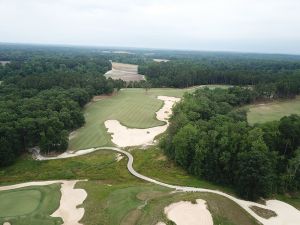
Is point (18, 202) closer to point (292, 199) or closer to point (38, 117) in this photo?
point (38, 117)

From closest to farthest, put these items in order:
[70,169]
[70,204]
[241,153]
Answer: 1. [70,204]
2. [241,153]
3. [70,169]

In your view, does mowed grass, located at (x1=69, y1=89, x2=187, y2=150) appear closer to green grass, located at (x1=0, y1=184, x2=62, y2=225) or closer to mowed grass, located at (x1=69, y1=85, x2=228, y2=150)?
mowed grass, located at (x1=69, y1=85, x2=228, y2=150)

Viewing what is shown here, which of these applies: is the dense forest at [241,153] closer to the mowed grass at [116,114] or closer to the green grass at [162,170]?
the green grass at [162,170]

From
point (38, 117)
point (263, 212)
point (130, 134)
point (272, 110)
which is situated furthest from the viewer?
point (272, 110)

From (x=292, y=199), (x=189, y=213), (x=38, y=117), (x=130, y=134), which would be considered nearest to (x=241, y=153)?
(x=292, y=199)

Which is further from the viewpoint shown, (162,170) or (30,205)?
(162,170)

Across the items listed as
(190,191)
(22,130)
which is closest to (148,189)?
(190,191)

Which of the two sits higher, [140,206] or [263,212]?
[140,206]
